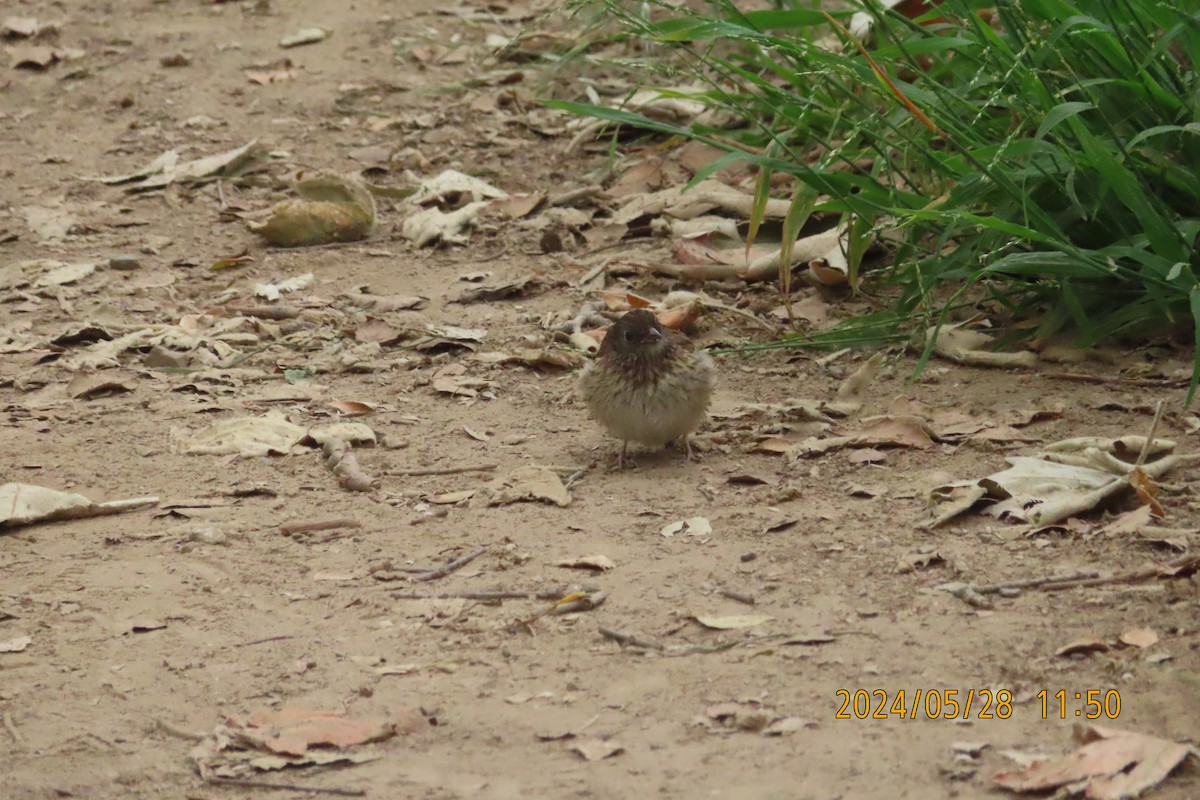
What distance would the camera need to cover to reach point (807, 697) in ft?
10.0

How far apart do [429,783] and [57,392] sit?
3240 millimetres

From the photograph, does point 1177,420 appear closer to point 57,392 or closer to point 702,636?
point 702,636

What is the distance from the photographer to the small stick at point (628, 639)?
337cm

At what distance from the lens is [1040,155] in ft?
15.7

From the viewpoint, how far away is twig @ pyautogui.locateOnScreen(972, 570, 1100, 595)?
3434mm

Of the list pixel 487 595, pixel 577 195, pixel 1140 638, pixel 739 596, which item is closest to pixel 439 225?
pixel 577 195

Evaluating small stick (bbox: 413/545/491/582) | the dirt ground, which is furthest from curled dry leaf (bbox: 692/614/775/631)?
small stick (bbox: 413/545/491/582)

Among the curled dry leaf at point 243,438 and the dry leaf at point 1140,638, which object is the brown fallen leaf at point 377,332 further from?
the dry leaf at point 1140,638

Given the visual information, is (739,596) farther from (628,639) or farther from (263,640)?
(263,640)

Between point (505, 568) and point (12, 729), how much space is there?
125cm

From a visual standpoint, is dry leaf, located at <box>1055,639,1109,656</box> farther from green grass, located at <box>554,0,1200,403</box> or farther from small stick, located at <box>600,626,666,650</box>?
green grass, located at <box>554,0,1200,403</box>

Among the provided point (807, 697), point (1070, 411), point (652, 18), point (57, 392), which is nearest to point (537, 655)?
point (807, 697)

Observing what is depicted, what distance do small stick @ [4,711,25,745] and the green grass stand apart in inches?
104
